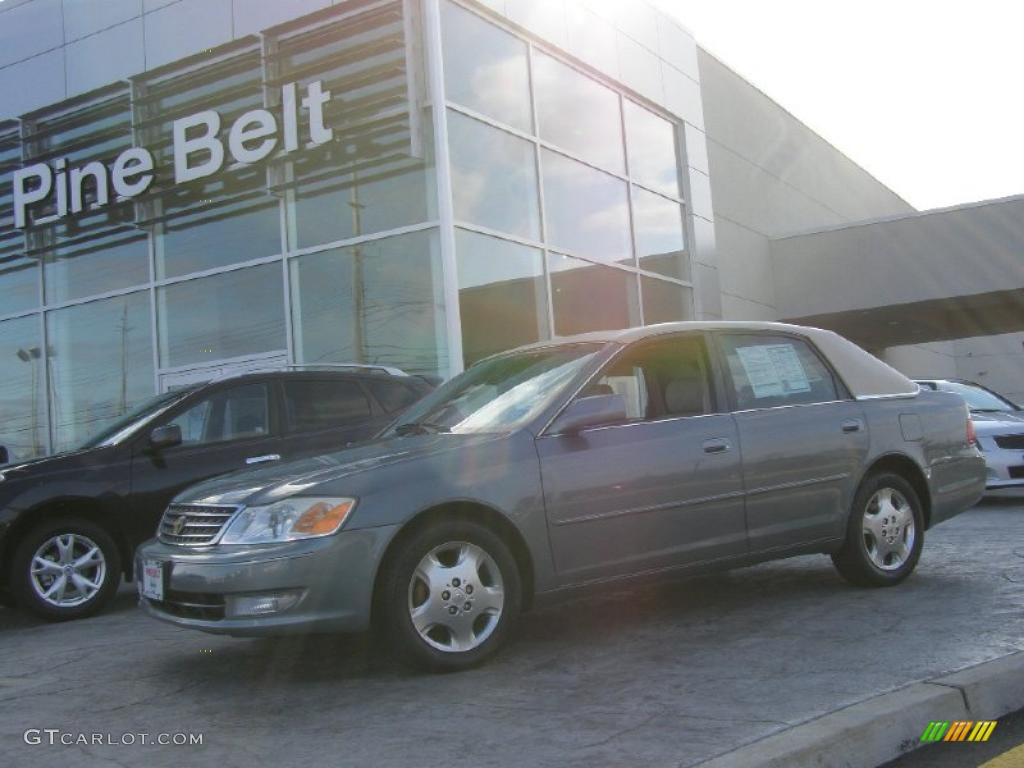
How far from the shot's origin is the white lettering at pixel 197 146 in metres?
13.0

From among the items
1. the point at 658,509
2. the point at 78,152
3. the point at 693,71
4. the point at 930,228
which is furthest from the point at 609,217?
the point at 658,509

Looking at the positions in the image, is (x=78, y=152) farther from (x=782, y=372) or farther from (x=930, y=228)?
(x=930, y=228)

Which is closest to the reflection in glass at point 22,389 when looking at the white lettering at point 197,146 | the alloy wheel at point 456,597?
the white lettering at point 197,146

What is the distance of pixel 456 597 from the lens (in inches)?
167

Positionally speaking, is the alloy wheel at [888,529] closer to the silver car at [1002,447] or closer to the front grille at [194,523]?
the front grille at [194,523]

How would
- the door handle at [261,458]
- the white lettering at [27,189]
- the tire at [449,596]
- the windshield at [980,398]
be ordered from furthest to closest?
the white lettering at [27,189]
the windshield at [980,398]
the door handle at [261,458]
the tire at [449,596]

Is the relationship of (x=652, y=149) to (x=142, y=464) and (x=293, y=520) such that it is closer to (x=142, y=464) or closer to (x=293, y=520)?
(x=142, y=464)

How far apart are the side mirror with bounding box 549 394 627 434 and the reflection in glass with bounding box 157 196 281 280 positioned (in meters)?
9.08

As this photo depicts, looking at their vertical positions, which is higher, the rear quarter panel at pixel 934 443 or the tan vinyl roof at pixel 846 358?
the tan vinyl roof at pixel 846 358

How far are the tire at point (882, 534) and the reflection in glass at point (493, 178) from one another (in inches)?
289

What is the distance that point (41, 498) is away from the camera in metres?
6.48

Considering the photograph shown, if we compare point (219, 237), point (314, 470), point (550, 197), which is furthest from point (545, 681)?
point (550, 197)

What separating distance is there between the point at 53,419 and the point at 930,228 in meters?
17.9

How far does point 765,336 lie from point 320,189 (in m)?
8.29
